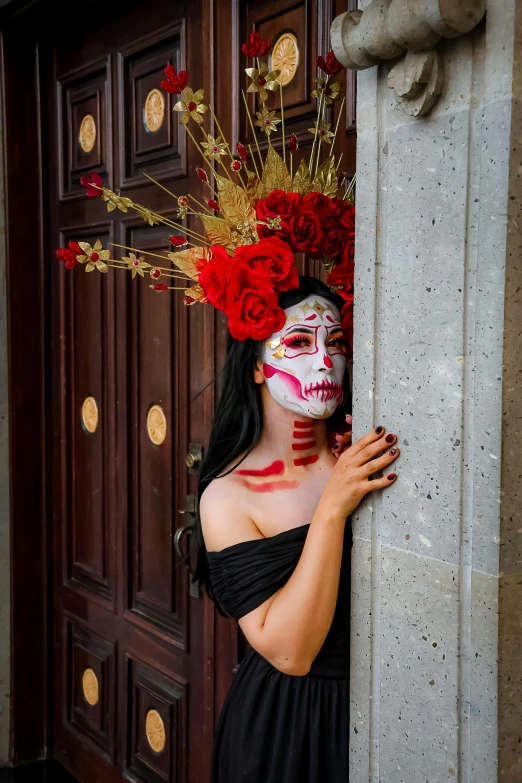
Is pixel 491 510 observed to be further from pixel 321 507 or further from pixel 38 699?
pixel 38 699

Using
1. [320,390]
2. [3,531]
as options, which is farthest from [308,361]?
[3,531]

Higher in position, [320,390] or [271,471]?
[320,390]

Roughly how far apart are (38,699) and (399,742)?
2121mm

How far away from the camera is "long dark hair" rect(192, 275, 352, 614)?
5.07 feet

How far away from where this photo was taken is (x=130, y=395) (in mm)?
2617

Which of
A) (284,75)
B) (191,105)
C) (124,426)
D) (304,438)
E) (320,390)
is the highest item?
(284,75)

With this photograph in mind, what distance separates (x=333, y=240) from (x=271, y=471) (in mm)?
458

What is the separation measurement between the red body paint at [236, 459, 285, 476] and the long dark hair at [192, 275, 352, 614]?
0.03 m

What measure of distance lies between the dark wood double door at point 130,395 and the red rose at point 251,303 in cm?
63

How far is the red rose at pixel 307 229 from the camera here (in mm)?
1487

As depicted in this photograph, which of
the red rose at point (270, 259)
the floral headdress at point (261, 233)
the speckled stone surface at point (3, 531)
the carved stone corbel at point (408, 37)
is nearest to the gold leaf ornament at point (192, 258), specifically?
the floral headdress at point (261, 233)

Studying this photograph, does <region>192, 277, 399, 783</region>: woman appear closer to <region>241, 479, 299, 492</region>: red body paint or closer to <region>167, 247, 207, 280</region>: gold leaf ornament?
<region>241, 479, 299, 492</region>: red body paint

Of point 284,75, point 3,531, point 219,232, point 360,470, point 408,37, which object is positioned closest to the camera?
point 408,37

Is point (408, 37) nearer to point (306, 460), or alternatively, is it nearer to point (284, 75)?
point (306, 460)
